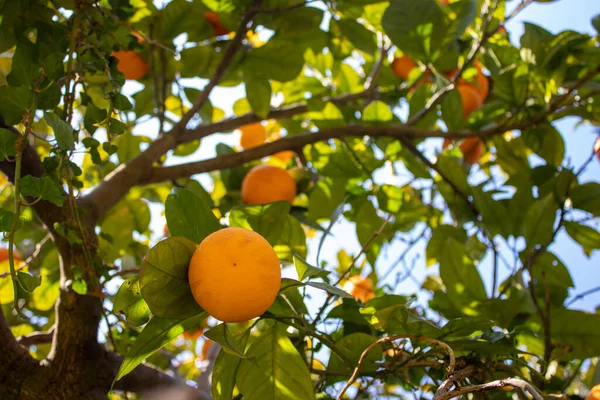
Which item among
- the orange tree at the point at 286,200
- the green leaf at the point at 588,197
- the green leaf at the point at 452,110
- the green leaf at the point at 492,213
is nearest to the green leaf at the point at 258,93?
the orange tree at the point at 286,200

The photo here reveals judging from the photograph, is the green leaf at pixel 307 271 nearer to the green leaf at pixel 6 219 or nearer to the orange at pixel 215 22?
the green leaf at pixel 6 219

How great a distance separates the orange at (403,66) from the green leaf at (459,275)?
0.73 m

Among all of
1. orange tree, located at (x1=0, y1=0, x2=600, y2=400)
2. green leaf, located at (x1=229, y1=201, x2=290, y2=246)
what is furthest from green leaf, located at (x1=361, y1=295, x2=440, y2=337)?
green leaf, located at (x1=229, y1=201, x2=290, y2=246)

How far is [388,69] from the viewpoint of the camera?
173cm

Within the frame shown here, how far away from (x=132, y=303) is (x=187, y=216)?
14 centimetres

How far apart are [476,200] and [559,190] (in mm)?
180

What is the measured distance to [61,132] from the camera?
70 cm

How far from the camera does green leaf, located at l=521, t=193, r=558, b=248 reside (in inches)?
46.9

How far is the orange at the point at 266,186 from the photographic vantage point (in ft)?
4.17

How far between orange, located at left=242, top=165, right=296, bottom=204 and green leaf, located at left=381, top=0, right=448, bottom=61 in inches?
15.4

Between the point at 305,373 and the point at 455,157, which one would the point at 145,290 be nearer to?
the point at 305,373

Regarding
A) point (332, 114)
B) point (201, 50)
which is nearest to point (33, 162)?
point (201, 50)

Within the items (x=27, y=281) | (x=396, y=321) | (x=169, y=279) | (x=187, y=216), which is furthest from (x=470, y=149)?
(x=27, y=281)

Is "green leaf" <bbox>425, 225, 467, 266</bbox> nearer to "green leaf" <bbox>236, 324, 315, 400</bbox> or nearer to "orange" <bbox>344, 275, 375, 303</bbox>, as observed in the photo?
"orange" <bbox>344, 275, 375, 303</bbox>
